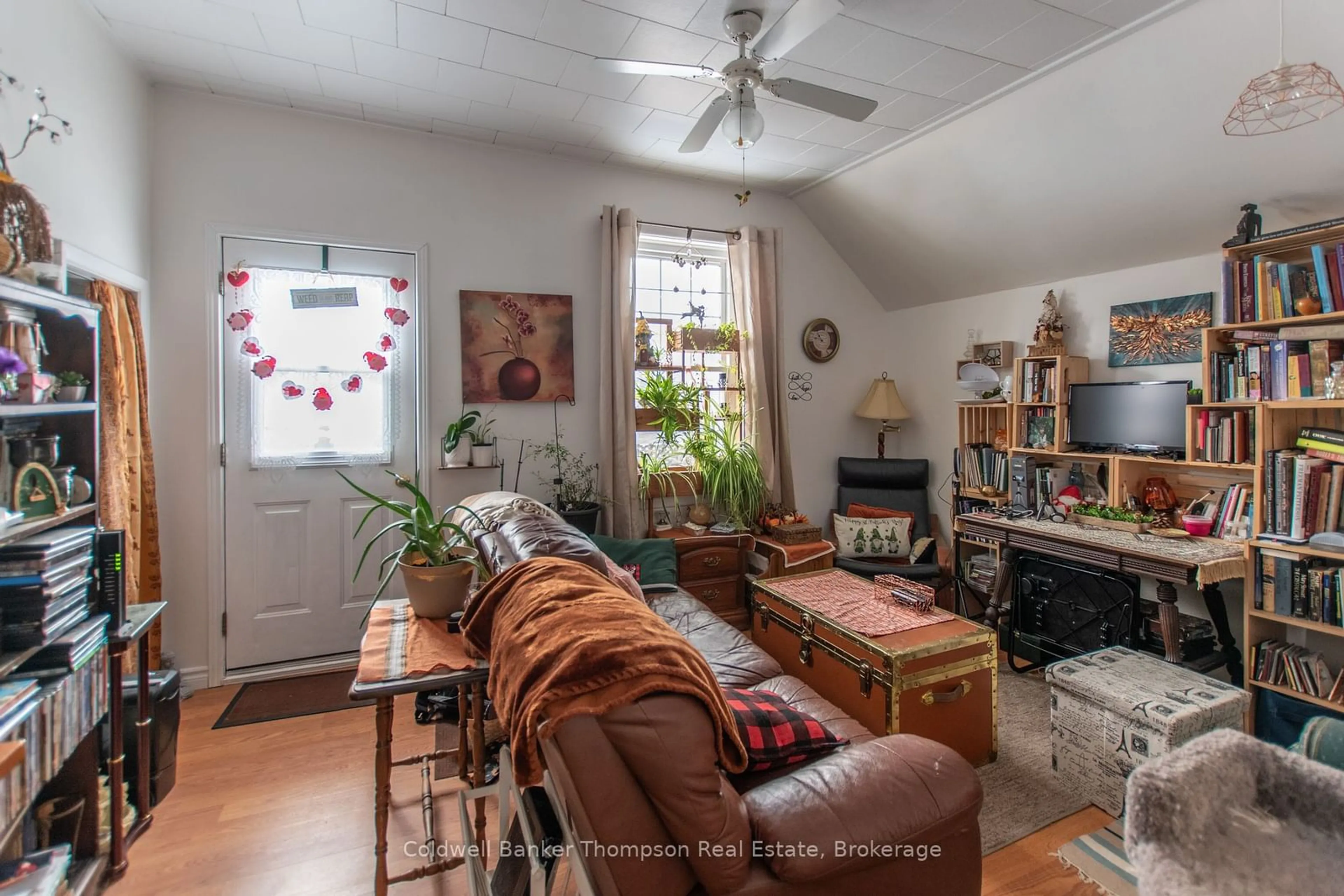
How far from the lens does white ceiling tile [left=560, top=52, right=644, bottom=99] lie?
2.56 m

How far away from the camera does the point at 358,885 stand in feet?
5.72

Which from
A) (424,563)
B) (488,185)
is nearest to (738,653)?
(424,563)

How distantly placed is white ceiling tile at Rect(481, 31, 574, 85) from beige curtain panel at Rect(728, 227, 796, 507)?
1667mm

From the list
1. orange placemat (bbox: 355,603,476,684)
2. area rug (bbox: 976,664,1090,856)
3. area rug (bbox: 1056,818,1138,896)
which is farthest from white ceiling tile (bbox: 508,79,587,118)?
area rug (bbox: 1056,818,1138,896)

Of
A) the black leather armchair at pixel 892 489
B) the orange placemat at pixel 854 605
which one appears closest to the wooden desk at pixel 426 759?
the orange placemat at pixel 854 605

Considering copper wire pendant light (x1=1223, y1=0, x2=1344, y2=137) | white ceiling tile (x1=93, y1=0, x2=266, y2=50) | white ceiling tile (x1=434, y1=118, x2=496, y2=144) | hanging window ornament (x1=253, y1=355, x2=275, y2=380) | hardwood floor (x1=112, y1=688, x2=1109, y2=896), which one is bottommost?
hardwood floor (x1=112, y1=688, x2=1109, y2=896)

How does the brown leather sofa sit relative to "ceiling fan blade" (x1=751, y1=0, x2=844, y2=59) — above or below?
below

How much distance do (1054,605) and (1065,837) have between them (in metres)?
1.45

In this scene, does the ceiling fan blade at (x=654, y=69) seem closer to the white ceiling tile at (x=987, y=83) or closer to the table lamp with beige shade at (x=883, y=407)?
the white ceiling tile at (x=987, y=83)

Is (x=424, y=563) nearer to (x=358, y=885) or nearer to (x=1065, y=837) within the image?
(x=358, y=885)

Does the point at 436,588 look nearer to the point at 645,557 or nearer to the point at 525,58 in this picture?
the point at 645,557

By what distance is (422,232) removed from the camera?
326 cm

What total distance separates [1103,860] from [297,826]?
2.52 m

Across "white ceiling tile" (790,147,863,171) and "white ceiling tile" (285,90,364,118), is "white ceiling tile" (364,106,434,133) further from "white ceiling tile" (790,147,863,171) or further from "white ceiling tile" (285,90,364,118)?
"white ceiling tile" (790,147,863,171)
